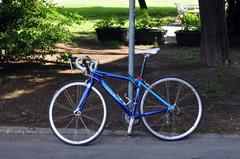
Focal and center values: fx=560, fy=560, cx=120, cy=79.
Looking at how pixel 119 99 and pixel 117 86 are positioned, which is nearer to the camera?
pixel 119 99

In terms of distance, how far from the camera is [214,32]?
10.2 m

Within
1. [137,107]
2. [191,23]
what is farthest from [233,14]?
[137,107]

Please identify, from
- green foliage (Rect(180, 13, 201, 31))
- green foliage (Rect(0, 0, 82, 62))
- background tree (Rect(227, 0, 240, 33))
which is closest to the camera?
green foliage (Rect(0, 0, 82, 62))

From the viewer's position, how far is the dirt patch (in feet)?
23.0

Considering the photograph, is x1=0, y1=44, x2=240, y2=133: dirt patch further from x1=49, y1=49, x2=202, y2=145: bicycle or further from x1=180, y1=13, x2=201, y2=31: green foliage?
x1=180, y1=13, x2=201, y2=31: green foliage

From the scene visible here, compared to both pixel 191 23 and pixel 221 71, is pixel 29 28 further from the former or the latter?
pixel 191 23

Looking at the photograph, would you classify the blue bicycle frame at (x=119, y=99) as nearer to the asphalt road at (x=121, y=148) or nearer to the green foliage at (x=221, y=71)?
the asphalt road at (x=121, y=148)

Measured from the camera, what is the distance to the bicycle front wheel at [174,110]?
20.7 ft

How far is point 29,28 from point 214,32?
3.34m

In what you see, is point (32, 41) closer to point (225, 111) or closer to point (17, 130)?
point (17, 130)

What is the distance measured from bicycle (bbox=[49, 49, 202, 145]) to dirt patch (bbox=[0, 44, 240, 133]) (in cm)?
25

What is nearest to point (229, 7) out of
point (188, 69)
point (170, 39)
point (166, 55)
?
point (170, 39)

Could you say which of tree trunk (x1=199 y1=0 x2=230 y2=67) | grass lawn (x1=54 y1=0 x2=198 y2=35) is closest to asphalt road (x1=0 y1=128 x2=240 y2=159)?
tree trunk (x1=199 y1=0 x2=230 y2=67)

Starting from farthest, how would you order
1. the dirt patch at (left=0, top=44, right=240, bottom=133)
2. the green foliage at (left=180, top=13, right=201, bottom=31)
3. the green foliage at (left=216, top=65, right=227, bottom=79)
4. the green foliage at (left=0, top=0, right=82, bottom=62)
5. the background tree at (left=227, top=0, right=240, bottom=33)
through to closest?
the green foliage at (left=180, top=13, right=201, bottom=31), the background tree at (left=227, top=0, right=240, bottom=33), the green foliage at (left=216, top=65, right=227, bottom=79), the green foliage at (left=0, top=0, right=82, bottom=62), the dirt patch at (left=0, top=44, right=240, bottom=133)
